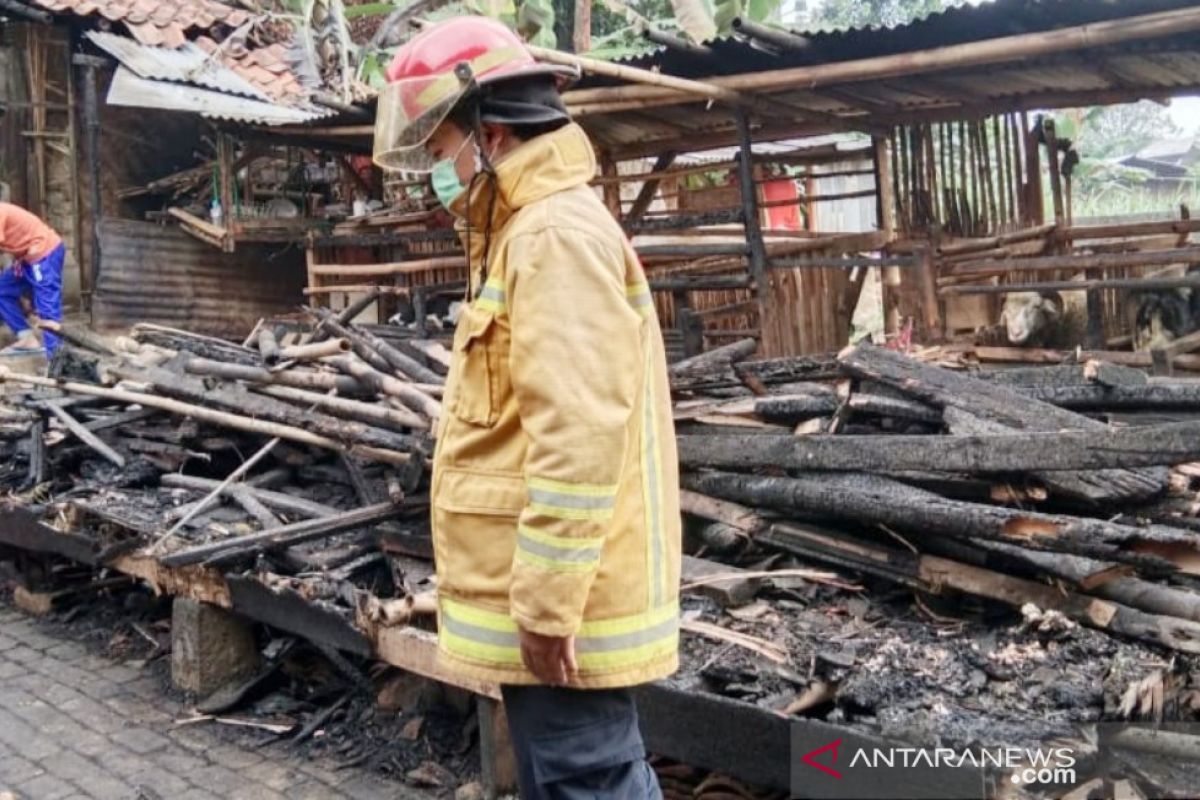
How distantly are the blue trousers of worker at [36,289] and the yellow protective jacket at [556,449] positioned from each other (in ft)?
30.7

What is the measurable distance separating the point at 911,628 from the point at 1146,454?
91 centimetres

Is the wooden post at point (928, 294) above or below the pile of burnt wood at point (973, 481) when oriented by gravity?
above

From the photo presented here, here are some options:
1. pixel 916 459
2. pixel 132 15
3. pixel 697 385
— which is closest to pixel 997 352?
pixel 697 385

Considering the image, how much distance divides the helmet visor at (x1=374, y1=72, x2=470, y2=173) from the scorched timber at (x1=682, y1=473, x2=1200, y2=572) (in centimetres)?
204

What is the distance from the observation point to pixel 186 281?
1234 cm

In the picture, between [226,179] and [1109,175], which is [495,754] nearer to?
[226,179]

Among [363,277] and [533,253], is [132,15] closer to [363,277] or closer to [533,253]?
→ [363,277]

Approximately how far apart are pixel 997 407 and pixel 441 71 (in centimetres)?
263

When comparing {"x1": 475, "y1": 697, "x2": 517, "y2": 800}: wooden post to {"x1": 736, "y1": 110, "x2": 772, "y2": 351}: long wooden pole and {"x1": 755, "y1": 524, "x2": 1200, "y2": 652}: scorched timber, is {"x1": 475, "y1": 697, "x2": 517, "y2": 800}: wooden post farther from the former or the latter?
{"x1": 736, "y1": 110, "x2": 772, "y2": 351}: long wooden pole

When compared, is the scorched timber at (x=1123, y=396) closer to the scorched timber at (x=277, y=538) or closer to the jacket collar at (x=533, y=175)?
the jacket collar at (x=533, y=175)

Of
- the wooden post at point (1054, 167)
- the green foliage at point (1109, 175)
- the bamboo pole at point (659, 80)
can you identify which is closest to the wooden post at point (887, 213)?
the wooden post at point (1054, 167)

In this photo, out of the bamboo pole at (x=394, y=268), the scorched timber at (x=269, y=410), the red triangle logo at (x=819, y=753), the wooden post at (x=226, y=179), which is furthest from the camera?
the wooden post at (x=226, y=179)

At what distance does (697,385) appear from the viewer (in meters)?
5.06

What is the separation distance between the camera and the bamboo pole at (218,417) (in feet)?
16.9
